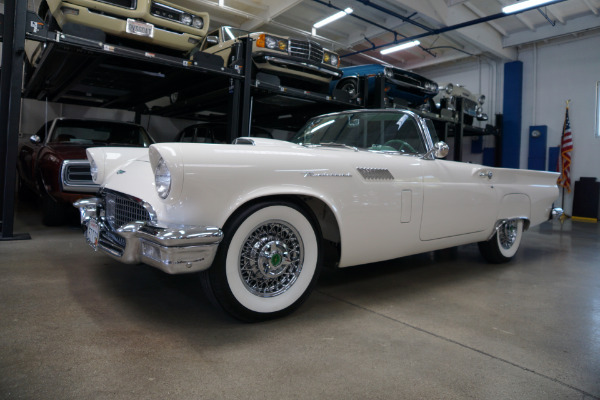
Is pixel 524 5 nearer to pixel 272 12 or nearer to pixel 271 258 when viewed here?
pixel 272 12

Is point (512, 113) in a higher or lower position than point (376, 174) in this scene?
higher

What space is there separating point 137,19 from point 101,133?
1927 millimetres

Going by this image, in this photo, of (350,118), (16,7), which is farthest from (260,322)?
(16,7)

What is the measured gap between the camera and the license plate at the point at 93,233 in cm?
247

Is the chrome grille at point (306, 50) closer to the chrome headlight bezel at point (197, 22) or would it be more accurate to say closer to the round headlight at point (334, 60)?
the round headlight at point (334, 60)

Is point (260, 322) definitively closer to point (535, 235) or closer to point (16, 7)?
point (16, 7)

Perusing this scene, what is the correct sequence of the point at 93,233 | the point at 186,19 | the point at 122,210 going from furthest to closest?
the point at 186,19
the point at 93,233
the point at 122,210

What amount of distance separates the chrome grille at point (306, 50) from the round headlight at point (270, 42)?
0.82ft

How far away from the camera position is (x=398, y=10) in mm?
10195

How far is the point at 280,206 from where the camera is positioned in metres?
2.17

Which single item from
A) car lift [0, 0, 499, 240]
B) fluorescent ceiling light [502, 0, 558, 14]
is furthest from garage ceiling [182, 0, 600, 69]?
car lift [0, 0, 499, 240]

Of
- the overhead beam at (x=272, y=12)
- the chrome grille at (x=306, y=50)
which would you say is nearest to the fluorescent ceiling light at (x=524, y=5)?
the overhead beam at (x=272, y=12)

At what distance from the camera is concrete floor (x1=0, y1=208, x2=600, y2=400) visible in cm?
156

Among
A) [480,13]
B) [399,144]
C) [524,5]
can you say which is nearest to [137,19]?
[399,144]
